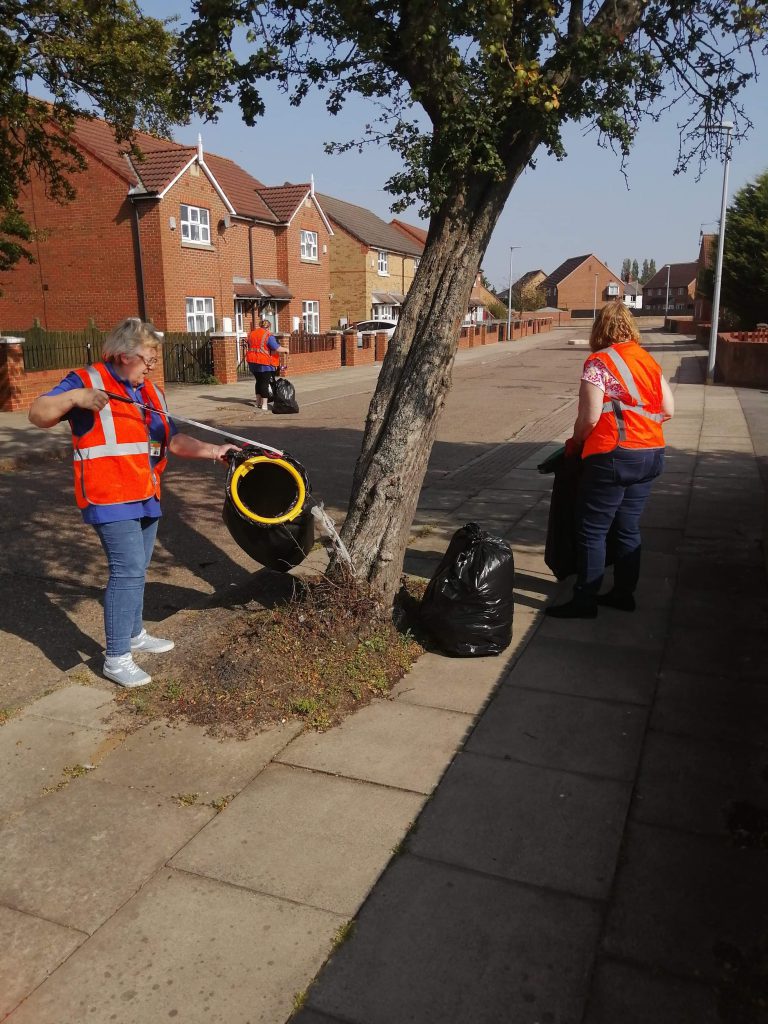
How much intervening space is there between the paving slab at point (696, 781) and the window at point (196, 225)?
26.0m

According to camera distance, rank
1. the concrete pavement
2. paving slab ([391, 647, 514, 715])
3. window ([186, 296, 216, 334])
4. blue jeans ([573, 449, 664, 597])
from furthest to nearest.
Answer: window ([186, 296, 216, 334])
blue jeans ([573, 449, 664, 597])
paving slab ([391, 647, 514, 715])
the concrete pavement

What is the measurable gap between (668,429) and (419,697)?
1104 cm

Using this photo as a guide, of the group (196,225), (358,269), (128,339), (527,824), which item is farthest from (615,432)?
(358,269)

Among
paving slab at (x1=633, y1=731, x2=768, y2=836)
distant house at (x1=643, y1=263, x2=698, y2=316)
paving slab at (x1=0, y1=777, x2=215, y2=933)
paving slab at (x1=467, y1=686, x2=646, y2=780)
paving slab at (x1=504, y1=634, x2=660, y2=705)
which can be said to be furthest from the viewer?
distant house at (x1=643, y1=263, x2=698, y2=316)

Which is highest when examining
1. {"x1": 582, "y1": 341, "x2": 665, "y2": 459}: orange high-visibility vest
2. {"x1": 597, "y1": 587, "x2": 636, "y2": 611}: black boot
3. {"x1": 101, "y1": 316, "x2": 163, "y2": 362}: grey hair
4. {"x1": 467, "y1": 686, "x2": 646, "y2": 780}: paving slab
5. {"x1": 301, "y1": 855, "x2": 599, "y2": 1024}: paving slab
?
{"x1": 101, "y1": 316, "x2": 163, "y2": 362}: grey hair

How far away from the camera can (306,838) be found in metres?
2.94

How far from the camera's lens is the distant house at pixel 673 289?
118 metres

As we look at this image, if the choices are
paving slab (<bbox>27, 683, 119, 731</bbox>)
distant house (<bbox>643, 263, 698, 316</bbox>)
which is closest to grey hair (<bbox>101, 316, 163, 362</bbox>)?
paving slab (<bbox>27, 683, 119, 731</bbox>)

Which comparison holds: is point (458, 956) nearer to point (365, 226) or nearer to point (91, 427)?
point (91, 427)

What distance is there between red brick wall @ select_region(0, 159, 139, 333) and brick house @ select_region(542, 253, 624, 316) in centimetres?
9211

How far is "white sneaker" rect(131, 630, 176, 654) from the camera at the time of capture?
4418 mm

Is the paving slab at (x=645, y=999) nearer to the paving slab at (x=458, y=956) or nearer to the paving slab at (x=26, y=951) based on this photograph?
the paving slab at (x=458, y=956)

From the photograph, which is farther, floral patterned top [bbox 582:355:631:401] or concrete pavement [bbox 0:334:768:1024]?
floral patterned top [bbox 582:355:631:401]

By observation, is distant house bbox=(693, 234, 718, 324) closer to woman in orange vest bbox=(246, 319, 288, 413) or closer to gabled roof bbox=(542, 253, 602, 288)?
woman in orange vest bbox=(246, 319, 288, 413)
